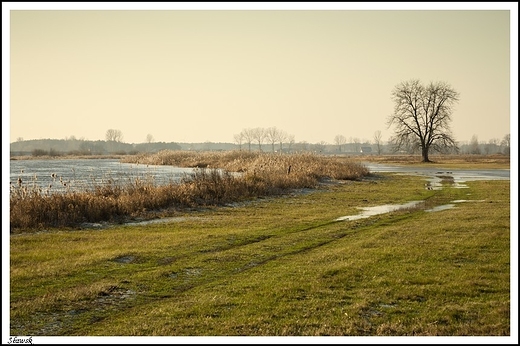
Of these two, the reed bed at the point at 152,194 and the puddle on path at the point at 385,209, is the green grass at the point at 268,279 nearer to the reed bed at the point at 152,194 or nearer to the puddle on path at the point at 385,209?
the reed bed at the point at 152,194

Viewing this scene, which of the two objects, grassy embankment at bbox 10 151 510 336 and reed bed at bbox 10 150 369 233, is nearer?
grassy embankment at bbox 10 151 510 336

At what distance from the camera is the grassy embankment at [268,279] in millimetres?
8523

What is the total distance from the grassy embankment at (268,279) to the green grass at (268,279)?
0.03 m

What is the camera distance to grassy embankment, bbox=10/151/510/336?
852 centimetres

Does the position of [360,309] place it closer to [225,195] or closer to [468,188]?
[225,195]

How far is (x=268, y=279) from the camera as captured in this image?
11164mm

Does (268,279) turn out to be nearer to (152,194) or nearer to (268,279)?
(268,279)

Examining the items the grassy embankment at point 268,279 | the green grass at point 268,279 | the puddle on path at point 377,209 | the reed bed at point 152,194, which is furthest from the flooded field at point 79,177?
the puddle on path at point 377,209

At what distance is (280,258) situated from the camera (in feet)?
44.6

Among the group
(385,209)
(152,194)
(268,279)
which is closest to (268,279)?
(268,279)

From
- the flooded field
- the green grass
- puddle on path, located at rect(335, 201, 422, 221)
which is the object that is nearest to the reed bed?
the flooded field

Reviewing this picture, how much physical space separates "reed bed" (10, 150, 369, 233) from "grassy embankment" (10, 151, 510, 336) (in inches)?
68.3

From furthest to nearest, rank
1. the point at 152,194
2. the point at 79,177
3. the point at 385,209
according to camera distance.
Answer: the point at 79,177
the point at 385,209
the point at 152,194

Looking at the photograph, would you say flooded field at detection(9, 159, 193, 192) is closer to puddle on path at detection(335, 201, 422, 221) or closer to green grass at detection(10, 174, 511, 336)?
green grass at detection(10, 174, 511, 336)
